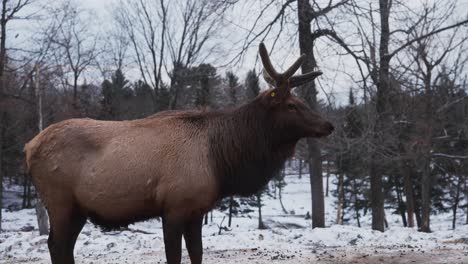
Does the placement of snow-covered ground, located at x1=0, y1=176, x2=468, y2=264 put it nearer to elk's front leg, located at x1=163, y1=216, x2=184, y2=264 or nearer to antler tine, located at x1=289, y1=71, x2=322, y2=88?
elk's front leg, located at x1=163, y1=216, x2=184, y2=264

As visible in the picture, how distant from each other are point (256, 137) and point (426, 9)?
10058mm

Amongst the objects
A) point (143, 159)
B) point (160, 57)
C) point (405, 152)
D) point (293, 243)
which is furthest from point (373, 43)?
point (160, 57)

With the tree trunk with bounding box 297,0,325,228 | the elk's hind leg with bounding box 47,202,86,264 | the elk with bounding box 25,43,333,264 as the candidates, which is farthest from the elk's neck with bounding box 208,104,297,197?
the tree trunk with bounding box 297,0,325,228

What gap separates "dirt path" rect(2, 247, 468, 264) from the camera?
26.7ft

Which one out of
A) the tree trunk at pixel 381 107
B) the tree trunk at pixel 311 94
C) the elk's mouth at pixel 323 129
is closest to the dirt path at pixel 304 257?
the elk's mouth at pixel 323 129

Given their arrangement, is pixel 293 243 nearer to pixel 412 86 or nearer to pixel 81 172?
pixel 81 172

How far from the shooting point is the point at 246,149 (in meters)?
5.82

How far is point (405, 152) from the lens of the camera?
1881 cm

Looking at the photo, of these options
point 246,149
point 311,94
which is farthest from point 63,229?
point 311,94

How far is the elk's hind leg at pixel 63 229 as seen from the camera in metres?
5.52

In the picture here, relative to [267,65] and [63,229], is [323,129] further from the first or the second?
[63,229]

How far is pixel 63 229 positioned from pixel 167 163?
1.44 metres

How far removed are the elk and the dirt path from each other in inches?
112

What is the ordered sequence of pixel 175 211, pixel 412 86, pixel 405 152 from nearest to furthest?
pixel 175 211
pixel 412 86
pixel 405 152
